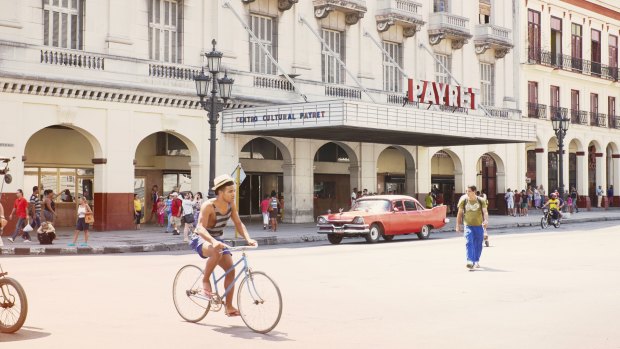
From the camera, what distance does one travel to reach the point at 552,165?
2169 inches

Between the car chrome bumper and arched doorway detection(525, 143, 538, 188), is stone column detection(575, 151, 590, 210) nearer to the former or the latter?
arched doorway detection(525, 143, 538, 188)

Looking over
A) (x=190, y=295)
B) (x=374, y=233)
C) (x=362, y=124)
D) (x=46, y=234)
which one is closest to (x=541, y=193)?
(x=362, y=124)

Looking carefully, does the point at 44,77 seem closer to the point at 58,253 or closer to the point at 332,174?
the point at 58,253

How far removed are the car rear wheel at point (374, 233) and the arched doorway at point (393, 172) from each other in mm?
16621

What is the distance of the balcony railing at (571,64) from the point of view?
167 ft

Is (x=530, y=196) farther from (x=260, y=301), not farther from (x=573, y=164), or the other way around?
(x=260, y=301)

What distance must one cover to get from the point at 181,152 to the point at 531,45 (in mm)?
24736

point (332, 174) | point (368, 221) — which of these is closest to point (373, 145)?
point (332, 174)

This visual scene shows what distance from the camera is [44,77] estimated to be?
88.8ft

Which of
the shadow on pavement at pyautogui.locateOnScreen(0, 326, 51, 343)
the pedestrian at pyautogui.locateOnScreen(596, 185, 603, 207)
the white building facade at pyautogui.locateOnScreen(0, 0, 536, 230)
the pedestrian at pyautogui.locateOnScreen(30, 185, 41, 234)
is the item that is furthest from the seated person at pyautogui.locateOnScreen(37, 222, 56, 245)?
the pedestrian at pyautogui.locateOnScreen(596, 185, 603, 207)

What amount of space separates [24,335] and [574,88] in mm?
50523

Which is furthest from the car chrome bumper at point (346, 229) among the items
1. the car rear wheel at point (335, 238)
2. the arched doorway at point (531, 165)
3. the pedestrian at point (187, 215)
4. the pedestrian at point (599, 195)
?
the pedestrian at point (599, 195)

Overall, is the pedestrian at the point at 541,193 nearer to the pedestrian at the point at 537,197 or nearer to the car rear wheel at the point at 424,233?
the pedestrian at the point at 537,197

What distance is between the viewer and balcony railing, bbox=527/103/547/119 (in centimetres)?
5051
